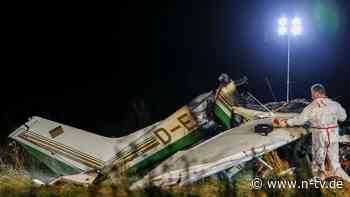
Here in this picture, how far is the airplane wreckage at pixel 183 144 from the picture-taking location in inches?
255

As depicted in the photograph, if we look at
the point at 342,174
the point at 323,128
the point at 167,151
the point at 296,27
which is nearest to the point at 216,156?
the point at 167,151

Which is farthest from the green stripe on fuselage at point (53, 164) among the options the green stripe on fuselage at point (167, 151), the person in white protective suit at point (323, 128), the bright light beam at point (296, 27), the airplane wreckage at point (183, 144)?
the bright light beam at point (296, 27)

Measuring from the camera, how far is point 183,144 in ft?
22.8

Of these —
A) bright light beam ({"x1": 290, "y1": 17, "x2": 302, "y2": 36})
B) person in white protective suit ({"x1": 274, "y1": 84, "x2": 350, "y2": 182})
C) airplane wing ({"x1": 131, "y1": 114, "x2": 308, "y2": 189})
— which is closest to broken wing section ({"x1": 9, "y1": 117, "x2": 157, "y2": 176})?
airplane wing ({"x1": 131, "y1": 114, "x2": 308, "y2": 189})

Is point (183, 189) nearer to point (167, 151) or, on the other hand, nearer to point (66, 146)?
point (167, 151)

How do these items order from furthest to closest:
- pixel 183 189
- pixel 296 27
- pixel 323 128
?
pixel 296 27
pixel 183 189
pixel 323 128

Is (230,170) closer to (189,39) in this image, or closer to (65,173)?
(65,173)

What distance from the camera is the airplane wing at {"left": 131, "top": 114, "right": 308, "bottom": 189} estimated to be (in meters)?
6.36

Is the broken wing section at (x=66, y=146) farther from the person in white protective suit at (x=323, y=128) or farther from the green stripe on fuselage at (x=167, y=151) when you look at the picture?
the person in white protective suit at (x=323, y=128)

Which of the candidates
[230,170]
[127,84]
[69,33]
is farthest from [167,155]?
[69,33]

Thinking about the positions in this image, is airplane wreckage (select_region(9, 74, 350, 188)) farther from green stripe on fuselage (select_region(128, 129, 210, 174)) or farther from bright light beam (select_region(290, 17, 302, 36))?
bright light beam (select_region(290, 17, 302, 36))

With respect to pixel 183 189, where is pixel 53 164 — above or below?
above

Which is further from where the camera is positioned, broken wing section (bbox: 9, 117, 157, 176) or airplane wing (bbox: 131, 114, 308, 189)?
broken wing section (bbox: 9, 117, 157, 176)

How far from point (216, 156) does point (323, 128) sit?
1339 millimetres
